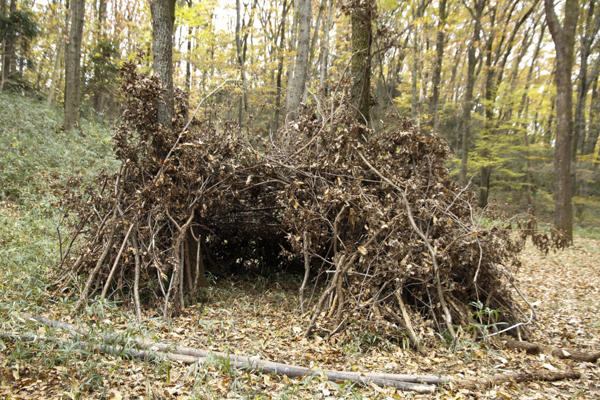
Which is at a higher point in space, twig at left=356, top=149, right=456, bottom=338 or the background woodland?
the background woodland

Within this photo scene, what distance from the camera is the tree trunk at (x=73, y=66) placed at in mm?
11672

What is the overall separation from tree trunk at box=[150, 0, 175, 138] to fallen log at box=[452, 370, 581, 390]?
4365mm

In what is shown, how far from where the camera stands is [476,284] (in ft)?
13.9

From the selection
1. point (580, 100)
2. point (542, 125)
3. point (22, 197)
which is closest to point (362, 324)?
point (22, 197)

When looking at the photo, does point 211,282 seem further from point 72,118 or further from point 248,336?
point 72,118

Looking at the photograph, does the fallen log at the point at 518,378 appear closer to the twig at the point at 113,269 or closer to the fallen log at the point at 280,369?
the fallen log at the point at 280,369

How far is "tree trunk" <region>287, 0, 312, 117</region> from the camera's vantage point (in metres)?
8.80

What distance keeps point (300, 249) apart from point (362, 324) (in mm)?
1241

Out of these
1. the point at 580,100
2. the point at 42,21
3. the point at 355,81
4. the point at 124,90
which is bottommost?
the point at 124,90

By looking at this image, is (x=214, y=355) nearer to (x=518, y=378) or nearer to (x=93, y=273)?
(x=93, y=273)

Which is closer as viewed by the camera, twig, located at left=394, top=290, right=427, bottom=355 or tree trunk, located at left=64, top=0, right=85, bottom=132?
twig, located at left=394, top=290, right=427, bottom=355

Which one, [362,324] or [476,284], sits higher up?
[476,284]

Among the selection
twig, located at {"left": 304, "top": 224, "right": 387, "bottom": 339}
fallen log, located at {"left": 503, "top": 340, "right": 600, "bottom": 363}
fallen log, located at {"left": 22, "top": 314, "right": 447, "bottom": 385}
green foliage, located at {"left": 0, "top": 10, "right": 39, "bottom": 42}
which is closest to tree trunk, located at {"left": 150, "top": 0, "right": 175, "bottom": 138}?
fallen log, located at {"left": 22, "top": 314, "right": 447, "bottom": 385}

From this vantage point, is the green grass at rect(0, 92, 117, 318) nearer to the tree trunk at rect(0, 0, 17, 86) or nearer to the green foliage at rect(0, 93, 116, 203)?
the green foliage at rect(0, 93, 116, 203)
